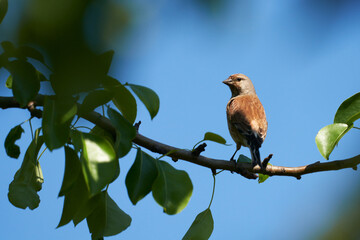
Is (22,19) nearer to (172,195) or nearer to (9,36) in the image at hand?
(9,36)

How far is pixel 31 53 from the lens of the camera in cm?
57

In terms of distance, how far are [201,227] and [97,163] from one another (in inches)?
47.7

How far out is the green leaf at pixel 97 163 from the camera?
4.40ft

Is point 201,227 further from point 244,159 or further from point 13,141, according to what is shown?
point 13,141

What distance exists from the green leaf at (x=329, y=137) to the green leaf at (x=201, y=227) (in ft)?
2.86

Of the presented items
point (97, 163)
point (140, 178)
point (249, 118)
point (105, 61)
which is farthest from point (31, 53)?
point (249, 118)

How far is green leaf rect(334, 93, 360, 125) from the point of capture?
2.12 meters

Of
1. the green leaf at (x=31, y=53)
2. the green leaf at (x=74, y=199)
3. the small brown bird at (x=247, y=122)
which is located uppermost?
the small brown bird at (x=247, y=122)

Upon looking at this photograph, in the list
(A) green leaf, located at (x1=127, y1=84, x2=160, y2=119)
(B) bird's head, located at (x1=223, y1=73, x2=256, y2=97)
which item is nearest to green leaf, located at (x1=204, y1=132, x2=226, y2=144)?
(A) green leaf, located at (x1=127, y1=84, x2=160, y2=119)

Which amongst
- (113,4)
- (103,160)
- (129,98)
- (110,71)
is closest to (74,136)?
(103,160)

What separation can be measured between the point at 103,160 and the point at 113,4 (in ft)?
3.45

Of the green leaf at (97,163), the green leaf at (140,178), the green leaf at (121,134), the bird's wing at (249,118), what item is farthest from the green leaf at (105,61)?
the bird's wing at (249,118)

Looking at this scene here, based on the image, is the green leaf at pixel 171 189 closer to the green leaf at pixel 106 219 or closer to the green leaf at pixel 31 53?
the green leaf at pixel 106 219

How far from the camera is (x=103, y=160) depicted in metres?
1.48
